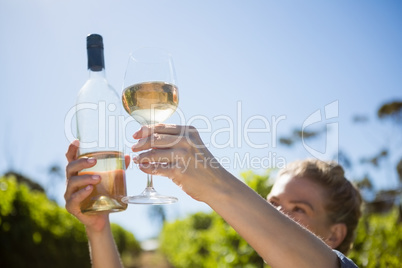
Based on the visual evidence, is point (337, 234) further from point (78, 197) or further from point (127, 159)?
point (78, 197)

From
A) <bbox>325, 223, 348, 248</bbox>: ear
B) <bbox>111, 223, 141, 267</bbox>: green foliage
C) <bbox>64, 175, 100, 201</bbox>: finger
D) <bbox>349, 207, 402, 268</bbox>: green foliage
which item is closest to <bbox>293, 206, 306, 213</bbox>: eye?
<bbox>325, 223, 348, 248</bbox>: ear

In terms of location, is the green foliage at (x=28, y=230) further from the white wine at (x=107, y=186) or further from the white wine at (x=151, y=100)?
the white wine at (x=151, y=100)

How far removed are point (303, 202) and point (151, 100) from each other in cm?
155

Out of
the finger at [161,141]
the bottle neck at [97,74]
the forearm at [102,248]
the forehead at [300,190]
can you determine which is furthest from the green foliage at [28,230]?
the finger at [161,141]

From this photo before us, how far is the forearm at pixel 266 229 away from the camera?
1445 mm

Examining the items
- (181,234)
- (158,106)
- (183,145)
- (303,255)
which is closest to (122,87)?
(158,106)

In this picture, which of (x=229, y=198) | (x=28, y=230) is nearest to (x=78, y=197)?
(x=229, y=198)

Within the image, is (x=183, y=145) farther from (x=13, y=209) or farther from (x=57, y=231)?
(x=57, y=231)

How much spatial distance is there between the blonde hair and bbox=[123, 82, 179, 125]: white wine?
1.46 metres

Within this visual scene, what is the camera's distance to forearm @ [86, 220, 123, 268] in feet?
8.16

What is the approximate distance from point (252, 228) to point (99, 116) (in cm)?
137

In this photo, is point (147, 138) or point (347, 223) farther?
point (347, 223)

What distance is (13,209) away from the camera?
25.1 ft

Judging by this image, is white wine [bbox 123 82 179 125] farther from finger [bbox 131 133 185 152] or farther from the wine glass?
finger [bbox 131 133 185 152]
